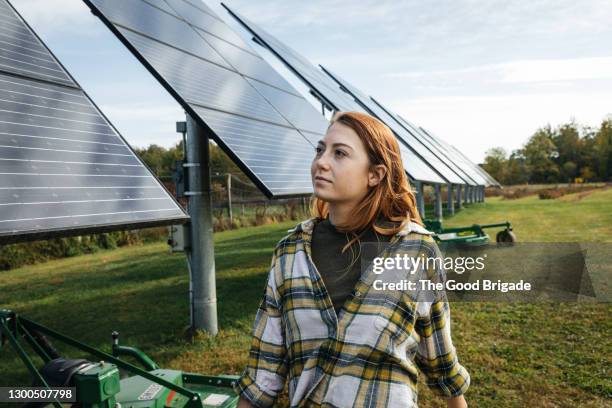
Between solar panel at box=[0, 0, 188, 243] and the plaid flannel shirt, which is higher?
solar panel at box=[0, 0, 188, 243]

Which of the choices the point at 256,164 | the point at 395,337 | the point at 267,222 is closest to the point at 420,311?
the point at 395,337

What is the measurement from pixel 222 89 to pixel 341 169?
15.7 ft

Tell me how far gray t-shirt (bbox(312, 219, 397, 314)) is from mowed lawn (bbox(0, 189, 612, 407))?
9.93 feet

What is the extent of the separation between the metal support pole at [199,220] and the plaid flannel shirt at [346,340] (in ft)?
13.0

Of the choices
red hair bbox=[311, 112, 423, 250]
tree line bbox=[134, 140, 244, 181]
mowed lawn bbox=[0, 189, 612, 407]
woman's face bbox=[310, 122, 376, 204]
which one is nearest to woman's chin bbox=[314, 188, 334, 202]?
woman's face bbox=[310, 122, 376, 204]

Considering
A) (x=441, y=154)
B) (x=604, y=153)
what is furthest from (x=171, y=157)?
(x=604, y=153)

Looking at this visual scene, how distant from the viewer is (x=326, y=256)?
73.6 inches

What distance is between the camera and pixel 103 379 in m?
2.42

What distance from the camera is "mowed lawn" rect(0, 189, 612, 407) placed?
4691 millimetres

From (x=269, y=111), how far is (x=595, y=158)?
9330cm

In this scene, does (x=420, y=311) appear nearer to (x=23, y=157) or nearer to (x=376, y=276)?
(x=376, y=276)

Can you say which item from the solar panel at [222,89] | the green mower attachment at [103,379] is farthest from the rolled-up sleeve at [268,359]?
the solar panel at [222,89]

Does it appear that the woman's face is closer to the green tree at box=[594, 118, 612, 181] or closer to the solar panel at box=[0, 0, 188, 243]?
the solar panel at box=[0, 0, 188, 243]

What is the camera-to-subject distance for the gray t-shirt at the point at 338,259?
5.88 feet
